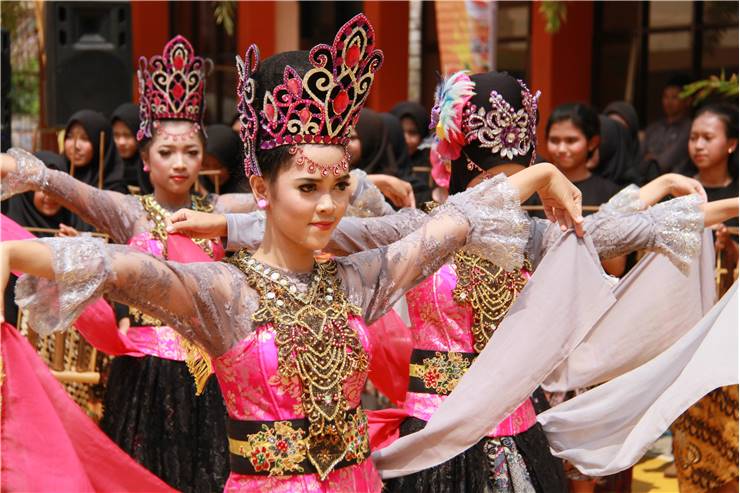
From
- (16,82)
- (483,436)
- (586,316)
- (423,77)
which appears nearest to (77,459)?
(483,436)

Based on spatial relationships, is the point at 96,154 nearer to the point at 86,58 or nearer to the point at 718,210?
the point at 86,58

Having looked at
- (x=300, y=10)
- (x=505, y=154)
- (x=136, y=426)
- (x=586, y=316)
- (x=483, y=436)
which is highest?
(x=300, y=10)

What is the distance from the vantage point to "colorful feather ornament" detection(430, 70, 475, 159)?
394cm

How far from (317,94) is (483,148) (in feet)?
3.57

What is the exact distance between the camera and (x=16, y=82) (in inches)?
544

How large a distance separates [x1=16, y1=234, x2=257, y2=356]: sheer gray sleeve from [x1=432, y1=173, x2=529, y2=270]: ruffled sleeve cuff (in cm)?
60

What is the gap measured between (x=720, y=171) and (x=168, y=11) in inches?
419

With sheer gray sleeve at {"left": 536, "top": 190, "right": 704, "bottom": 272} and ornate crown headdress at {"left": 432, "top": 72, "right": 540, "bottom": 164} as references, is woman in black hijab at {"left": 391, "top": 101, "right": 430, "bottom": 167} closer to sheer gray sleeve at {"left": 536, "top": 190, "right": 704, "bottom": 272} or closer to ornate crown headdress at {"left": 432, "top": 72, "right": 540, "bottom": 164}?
ornate crown headdress at {"left": 432, "top": 72, "right": 540, "bottom": 164}

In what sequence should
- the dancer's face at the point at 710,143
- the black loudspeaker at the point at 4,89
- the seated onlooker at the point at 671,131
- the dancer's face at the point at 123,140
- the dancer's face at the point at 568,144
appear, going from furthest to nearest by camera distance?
1. the seated onlooker at the point at 671,131
2. the dancer's face at the point at 123,140
3. the black loudspeaker at the point at 4,89
4. the dancer's face at the point at 710,143
5. the dancer's face at the point at 568,144

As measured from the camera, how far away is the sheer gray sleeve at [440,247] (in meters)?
3.08

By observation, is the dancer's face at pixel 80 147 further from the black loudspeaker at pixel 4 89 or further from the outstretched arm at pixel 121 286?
the outstretched arm at pixel 121 286

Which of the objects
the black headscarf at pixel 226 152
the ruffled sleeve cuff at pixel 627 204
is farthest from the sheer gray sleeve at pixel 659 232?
the black headscarf at pixel 226 152

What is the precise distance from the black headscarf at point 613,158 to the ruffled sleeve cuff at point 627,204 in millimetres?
3030

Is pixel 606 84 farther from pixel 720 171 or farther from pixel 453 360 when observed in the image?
pixel 453 360
